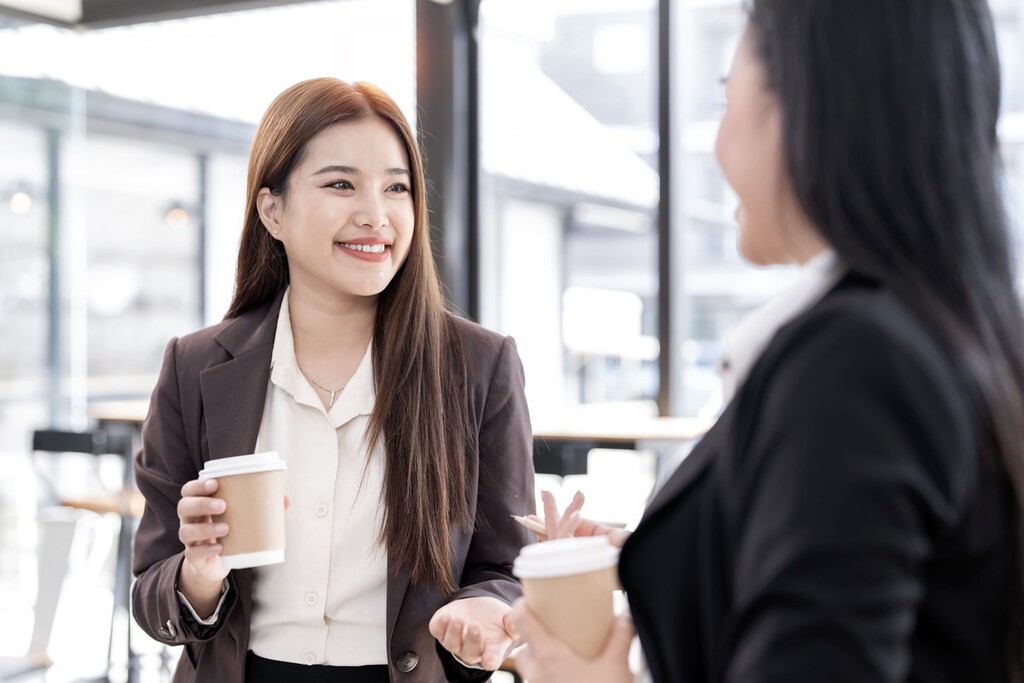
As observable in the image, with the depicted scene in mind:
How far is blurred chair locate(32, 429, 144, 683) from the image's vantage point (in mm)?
4027

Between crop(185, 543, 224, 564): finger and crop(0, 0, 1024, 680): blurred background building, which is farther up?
crop(0, 0, 1024, 680): blurred background building

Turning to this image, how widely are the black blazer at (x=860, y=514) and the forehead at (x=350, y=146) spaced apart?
105cm

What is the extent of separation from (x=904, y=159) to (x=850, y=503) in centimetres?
26

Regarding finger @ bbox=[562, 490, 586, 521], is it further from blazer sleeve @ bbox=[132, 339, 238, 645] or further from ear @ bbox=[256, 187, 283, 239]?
ear @ bbox=[256, 187, 283, 239]

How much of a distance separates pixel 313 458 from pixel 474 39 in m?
3.34

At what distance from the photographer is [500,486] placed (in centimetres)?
162

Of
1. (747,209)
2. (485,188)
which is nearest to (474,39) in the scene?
(485,188)

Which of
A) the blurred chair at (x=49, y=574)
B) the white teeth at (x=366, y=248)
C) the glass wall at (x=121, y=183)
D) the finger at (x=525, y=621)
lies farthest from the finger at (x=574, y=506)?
the glass wall at (x=121, y=183)

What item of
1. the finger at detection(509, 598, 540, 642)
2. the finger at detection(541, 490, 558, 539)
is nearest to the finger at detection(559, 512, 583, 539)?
the finger at detection(541, 490, 558, 539)

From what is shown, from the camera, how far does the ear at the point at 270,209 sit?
1.72 meters

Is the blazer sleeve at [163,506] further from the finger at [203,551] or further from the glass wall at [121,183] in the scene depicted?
the glass wall at [121,183]

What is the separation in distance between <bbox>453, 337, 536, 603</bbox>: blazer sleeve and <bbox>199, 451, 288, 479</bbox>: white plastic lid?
40 centimetres

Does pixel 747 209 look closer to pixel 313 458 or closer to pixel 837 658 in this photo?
pixel 837 658

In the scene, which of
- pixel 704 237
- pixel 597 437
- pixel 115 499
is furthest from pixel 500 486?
pixel 115 499
